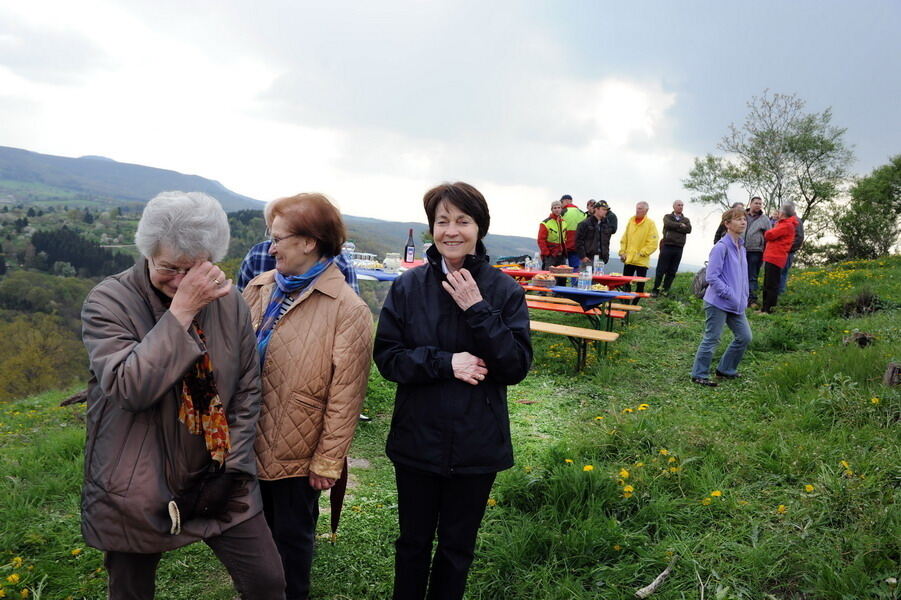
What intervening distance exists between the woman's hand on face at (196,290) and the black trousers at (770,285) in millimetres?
9909

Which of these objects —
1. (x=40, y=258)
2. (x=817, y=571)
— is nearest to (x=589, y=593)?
(x=817, y=571)

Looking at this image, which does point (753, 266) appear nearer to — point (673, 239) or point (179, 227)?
point (673, 239)

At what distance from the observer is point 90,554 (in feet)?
9.51

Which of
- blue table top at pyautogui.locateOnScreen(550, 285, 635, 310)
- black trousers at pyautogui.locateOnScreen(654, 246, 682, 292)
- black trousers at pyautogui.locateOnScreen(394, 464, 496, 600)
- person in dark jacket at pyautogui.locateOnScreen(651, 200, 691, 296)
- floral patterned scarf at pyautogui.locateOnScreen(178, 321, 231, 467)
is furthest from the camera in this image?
black trousers at pyautogui.locateOnScreen(654, 246, 682, 292)

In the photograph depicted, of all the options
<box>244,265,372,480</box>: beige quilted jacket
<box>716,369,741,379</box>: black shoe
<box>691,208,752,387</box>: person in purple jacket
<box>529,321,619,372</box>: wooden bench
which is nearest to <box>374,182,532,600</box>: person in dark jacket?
<box>244,265,372,480</box>: beige quilted jacket

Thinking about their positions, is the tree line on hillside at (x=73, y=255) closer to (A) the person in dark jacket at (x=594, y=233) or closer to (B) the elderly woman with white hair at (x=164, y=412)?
(A) the person in dark jacket at (x=594, y=233)

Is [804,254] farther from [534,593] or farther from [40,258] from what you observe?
[40,258]

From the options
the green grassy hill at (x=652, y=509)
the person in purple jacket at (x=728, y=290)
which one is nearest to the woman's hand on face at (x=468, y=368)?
the green grassy hill at (x=652, y=509)

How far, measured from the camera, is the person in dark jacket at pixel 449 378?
2053mm

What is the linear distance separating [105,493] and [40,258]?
96961mm

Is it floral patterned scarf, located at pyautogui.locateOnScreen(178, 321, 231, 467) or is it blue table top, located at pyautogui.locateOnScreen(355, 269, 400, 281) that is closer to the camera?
floral patterned scarf, located at pyautogui.locateOnScreen(178, 321, 231, 467)

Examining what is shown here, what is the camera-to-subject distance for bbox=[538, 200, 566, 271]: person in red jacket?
10359mm

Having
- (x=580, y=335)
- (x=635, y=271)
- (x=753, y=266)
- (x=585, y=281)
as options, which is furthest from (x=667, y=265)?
(x=580, y=335)

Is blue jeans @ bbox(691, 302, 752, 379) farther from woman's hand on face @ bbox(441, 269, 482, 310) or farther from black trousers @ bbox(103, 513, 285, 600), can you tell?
black trousers @ bbox(103, 513, 285, 600)
